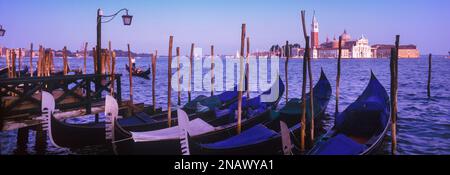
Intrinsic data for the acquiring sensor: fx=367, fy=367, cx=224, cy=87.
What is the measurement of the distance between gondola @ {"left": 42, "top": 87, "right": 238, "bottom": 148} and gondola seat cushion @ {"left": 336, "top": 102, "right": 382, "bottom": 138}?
308 cm

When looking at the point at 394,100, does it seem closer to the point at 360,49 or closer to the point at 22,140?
the point at 22,140

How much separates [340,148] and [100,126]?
444cm

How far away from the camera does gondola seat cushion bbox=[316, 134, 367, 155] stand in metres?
5.11

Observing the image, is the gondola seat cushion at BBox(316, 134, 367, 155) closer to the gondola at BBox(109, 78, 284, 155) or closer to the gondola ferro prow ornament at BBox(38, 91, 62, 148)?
the gondola at BBox(109, 78, 284, 155)

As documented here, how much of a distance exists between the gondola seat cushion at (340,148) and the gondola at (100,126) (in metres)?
3.85

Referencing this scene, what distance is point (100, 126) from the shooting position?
7051 millimetres

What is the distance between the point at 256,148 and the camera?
19.7 ft

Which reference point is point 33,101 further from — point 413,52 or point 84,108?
point 413,52

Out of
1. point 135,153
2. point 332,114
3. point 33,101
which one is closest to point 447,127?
point 332,114

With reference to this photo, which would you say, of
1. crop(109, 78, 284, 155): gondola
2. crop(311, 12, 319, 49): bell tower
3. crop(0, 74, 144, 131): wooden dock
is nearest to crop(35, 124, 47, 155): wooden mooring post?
crop(0, 74, 144, 131): wooden dock

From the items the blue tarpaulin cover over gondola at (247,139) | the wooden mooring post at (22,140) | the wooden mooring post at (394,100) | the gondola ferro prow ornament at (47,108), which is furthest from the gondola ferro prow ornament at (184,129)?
the wooden mooring post at (22,140)

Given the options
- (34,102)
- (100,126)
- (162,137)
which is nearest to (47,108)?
(34,102)

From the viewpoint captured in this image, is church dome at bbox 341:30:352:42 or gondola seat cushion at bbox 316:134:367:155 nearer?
gondola seat cushion at bbox 316:134:367:155
